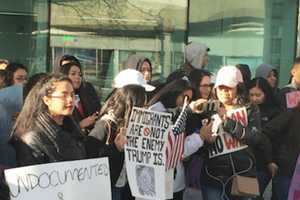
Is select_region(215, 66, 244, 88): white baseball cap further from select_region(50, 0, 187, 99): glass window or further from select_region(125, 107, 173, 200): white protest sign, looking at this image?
select_region(50, 0, 187, 99): glass window

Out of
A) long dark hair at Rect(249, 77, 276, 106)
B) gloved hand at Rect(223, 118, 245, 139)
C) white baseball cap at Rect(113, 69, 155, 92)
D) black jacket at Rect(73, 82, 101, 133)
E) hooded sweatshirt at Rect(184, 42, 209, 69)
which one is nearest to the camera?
white baseball cap at Rect(113, 69, 155, 92)

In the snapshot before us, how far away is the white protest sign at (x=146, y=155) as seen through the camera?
4473 mm

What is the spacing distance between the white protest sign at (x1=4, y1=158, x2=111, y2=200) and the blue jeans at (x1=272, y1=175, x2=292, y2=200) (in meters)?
2.37

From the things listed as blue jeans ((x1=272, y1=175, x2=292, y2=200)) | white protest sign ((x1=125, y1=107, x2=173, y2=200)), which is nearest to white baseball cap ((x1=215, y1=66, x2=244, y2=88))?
white protest sign ((x1=125, y1=107, x2=173, y2=200))

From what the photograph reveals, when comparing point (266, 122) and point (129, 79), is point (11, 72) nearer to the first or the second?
point (129, 79)

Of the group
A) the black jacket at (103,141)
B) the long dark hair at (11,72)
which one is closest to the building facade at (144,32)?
the long dark hair at (11,72)

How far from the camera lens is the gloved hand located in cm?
505

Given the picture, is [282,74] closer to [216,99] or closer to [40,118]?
[216,99]

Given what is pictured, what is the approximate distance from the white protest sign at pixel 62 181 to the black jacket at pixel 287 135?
223 centimetres

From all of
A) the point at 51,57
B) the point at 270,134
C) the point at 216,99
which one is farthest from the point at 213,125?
the point at 51,57

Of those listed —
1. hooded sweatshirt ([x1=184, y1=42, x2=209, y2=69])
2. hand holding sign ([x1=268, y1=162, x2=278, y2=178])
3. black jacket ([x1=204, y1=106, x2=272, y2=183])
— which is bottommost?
hand holding sign ([x1=268, y1=162, x2=278, y2=178])

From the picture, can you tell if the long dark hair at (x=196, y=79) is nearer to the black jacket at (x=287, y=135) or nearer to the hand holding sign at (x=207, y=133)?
the black jacket at (x=287, y=135)

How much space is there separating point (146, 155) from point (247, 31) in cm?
770

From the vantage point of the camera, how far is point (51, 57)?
10.4m
